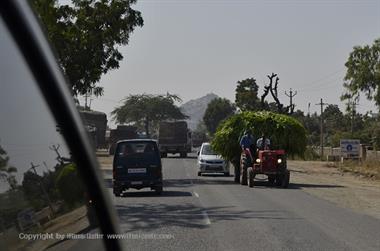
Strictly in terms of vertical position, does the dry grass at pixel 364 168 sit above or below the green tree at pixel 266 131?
below

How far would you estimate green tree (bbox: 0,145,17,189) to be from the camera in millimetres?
2561

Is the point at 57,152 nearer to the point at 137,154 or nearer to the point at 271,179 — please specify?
the point at 137,154

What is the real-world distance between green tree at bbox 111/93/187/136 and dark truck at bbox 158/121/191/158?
58.6m

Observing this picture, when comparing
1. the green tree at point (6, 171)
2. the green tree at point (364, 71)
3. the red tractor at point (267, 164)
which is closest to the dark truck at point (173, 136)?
the green tree at point (364, 71)

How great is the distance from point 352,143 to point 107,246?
45347 mm

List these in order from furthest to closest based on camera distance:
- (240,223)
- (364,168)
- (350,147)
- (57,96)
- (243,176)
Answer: (350,147) < (364,168) < (243,176) < (240,223) < (57,96)

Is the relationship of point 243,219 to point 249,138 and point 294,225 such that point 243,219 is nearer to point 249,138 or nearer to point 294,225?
point 294,225

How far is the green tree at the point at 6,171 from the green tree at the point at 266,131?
24126mm

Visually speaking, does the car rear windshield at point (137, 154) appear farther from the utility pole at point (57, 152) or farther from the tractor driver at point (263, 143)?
the utility pole at point (57, 152)

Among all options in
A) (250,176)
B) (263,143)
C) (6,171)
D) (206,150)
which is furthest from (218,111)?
(6,171)

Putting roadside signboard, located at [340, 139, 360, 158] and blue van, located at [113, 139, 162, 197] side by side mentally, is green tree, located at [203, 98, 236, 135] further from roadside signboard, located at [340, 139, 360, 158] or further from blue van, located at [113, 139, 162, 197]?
blue van, located at [113, 139, 162, 197]

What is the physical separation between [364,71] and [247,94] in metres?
34.6

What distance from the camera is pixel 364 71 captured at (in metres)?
57.0

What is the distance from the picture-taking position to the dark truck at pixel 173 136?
192 feet
